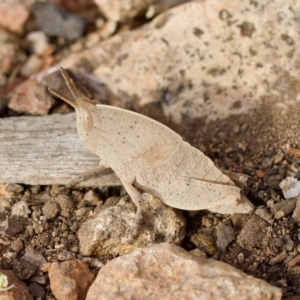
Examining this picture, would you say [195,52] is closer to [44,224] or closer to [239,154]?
[239,154]

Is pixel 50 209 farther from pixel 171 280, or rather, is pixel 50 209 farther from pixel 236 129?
pixel 236 129

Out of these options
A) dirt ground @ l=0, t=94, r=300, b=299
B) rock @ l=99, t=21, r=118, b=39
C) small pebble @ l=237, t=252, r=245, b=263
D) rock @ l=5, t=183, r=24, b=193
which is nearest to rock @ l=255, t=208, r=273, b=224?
dirt ground @ l=0, t=94, r=300, b=299

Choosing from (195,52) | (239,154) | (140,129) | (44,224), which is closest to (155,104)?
(195,52)

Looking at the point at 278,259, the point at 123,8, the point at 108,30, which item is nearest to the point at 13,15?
the point at 108,30

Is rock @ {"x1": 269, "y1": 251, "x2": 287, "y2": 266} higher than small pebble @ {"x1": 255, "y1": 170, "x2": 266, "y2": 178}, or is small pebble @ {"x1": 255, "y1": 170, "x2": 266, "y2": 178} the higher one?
small pebble @ {"x1": 255, "y1": 170, "x2": 266, "y2": 178}

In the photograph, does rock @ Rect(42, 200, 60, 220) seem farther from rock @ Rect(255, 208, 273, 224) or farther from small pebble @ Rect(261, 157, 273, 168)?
small pebble @ Rect(261, 157, 273, 168)
